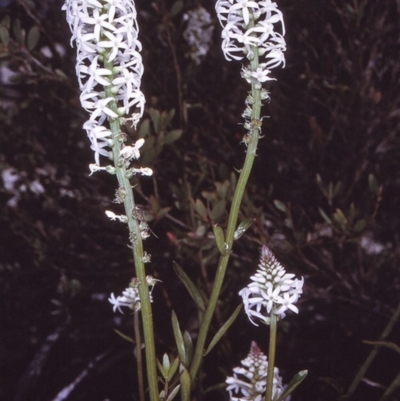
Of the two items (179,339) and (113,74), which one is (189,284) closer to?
(179,339)

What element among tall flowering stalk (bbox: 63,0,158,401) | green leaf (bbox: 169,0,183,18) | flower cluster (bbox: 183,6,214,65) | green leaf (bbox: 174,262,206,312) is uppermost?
tall flowering stalk (bbox: 63,0,158,401)

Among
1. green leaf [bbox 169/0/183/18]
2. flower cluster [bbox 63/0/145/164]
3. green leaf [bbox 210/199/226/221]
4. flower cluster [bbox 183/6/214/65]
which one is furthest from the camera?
flower cluster [bbox 183/6/214/65]

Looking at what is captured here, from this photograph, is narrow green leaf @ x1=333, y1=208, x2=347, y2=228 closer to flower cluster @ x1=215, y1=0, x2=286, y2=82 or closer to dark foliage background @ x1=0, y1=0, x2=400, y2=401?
dark foliage background @ x1=0, y1=0, x2=400, y2=401

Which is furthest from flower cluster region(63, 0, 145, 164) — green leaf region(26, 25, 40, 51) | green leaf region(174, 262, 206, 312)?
green leaf region(26, 25, 40, 51)

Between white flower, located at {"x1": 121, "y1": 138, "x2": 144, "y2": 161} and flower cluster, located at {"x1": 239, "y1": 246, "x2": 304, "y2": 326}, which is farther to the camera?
flower cluster, located at {"x1": 239, "y1": 246, "x2": 304, "y2": 326}

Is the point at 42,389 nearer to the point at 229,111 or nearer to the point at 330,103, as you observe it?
the point at 229,111

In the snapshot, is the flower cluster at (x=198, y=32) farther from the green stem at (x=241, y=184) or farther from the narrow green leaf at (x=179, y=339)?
the narrow green leaf at (x=179, y=339)

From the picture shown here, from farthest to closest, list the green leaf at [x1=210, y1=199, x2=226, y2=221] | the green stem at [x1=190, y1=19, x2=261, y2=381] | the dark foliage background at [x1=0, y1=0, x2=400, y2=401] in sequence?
the dark foliage background at [x1=0, y1=0, x2=400, y2=401], the green leaf at [x1=210, y1=199, x2=226, y2=221], the green stem at [x1=190, y1=19, x2=261, y2=381]
